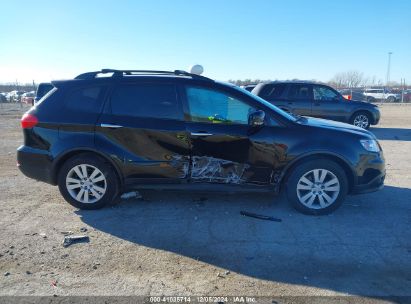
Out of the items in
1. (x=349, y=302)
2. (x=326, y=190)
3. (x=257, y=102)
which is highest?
(x=257, y=102)

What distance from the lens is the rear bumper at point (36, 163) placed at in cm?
490

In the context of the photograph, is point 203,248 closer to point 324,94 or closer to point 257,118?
point 257,118

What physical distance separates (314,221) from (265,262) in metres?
1.35

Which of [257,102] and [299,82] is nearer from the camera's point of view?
[257,102]

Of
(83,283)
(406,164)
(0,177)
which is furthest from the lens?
(406,164)

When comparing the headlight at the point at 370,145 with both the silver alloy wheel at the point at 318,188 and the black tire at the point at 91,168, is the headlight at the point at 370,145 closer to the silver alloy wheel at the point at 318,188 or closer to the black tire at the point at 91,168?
the silver alloy wheel at the point at 318,188

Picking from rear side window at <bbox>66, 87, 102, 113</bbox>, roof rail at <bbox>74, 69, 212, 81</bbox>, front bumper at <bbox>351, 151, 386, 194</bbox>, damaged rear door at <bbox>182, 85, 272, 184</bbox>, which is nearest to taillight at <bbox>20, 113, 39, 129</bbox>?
rear side window at <bbox>66, 87, 102, 113</bbox>

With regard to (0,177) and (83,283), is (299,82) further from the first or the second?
(83,283)

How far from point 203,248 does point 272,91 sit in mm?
9502

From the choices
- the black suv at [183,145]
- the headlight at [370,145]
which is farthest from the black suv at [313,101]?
the black suv at [183,145]

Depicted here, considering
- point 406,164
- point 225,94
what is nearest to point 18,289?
point 225,94

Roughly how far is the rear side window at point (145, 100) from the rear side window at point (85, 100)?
22 cm

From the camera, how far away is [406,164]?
8000 millimetres

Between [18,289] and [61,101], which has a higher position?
[61,101]
